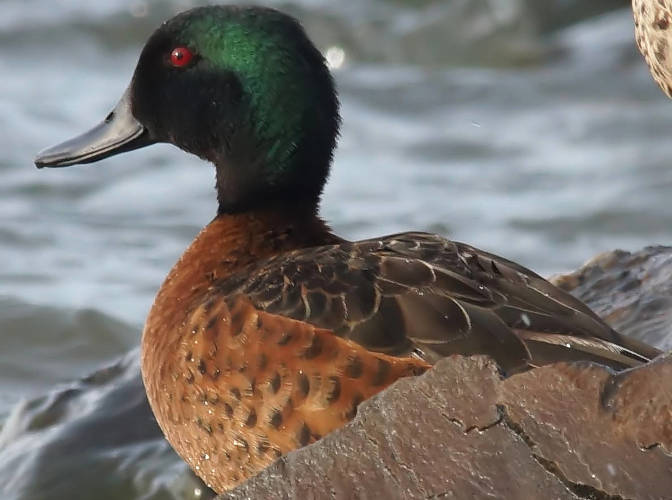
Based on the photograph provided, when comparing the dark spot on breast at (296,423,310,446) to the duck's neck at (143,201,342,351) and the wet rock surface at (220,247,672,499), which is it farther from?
the duck's neck at (143,201,342,351)

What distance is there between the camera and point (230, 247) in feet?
15.2

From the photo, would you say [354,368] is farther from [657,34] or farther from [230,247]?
[657,34]

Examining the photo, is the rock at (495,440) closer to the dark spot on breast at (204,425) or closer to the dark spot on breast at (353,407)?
the dark spot on breast at (353,407)

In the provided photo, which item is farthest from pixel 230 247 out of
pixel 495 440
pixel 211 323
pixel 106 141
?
pixel 495 440

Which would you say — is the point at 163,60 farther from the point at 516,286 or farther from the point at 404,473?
the point at 404,473

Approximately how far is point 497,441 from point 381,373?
862 millimetres

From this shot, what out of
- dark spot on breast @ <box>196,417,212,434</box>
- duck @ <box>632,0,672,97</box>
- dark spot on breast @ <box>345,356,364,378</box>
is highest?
duck @ <box>632,0,672,97</box>

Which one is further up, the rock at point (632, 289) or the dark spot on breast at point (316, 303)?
the rock at point (632, 289)

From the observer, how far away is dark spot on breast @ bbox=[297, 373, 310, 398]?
3730mm

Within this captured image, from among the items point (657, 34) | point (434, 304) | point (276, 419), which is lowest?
point (276, 419)

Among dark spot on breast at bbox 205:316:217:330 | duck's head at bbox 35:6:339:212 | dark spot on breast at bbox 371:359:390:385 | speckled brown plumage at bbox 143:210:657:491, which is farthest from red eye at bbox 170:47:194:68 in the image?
dark spot on breast at bbox 371:359:390:385

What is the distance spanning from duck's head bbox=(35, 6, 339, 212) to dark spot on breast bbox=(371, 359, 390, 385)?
1.17 meters

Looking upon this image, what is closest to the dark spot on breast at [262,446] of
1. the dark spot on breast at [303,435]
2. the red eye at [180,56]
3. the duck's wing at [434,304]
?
the dark spot on breast at [303,435]

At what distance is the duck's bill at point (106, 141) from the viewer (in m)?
5.02
